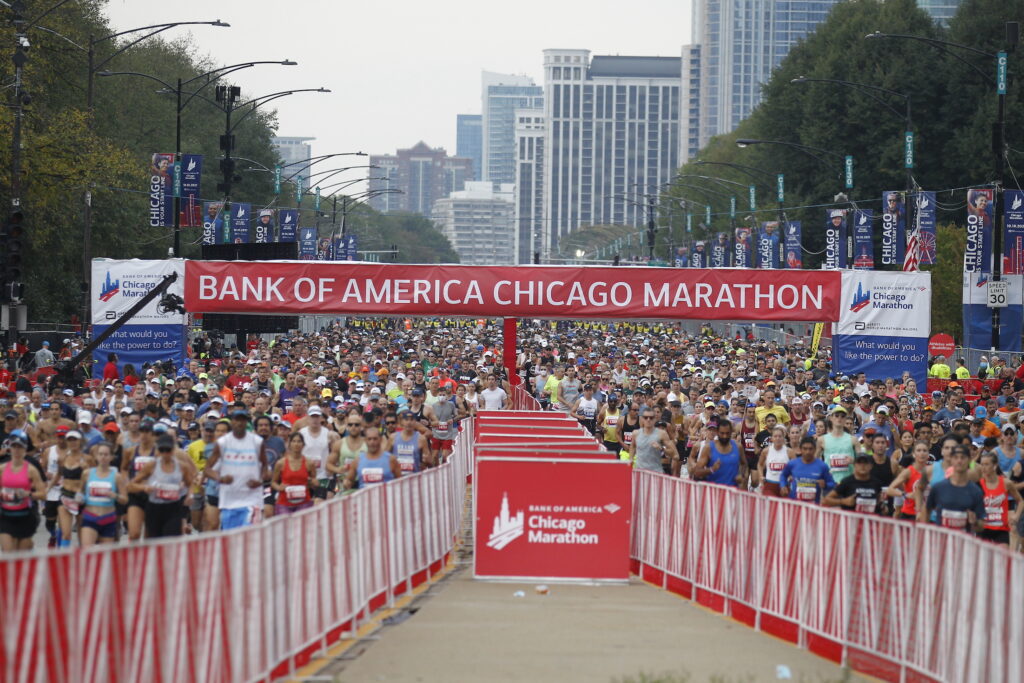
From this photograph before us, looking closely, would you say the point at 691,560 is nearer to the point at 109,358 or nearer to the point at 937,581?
the point at 937,581

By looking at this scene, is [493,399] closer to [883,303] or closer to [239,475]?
[883,303]

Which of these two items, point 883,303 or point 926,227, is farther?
point 926,227

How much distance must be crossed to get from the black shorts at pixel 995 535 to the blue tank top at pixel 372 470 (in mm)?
5196

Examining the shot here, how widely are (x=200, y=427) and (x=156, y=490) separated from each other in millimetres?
4132

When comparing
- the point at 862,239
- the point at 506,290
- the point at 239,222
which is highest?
the point at 239,222

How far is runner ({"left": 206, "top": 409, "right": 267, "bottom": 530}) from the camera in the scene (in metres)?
14.3

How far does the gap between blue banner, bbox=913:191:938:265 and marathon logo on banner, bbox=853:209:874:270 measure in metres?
5.22

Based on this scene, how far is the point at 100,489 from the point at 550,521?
3958 millimetres

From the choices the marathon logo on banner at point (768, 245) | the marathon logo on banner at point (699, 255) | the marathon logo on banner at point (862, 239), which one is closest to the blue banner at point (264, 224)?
the marathon logo on banner at point (768, 245)

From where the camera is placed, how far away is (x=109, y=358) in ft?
91.7

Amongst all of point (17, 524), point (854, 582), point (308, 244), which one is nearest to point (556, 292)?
point (17, 524)

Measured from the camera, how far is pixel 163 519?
13.7m

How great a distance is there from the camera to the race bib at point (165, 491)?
13641 mm

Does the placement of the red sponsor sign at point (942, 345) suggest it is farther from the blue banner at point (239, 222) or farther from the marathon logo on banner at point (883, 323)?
the blue banner at point (239, 222)
